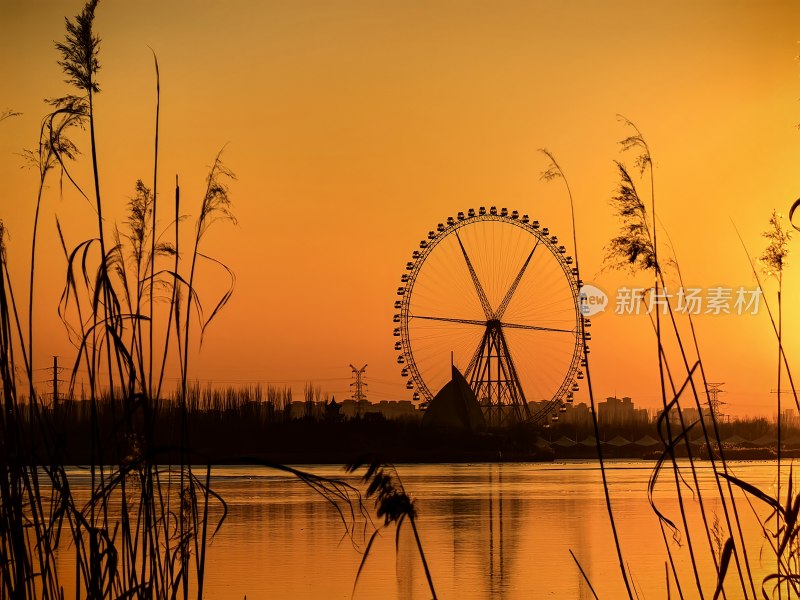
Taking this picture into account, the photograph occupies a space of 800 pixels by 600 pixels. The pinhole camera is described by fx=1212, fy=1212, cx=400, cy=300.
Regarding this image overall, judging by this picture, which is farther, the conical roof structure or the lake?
the conical roof structure

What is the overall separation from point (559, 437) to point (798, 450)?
2746cm

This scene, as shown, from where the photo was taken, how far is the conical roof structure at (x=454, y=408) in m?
82.6

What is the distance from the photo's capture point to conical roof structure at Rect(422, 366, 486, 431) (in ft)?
271

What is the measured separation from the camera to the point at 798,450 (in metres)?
127

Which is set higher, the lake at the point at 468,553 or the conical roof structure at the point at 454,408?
the conical roof structure at the point at 454,408

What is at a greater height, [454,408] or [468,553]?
[454,408]

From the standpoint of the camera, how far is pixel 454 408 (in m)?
84.8

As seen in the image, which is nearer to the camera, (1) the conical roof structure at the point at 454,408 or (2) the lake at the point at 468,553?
(2) the lake at the point at 468,553

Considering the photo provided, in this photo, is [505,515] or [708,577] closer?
[708,577]

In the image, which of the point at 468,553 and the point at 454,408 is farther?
the point at 454,408

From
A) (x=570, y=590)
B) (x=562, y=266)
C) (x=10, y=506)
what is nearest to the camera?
(x=10, y=506)

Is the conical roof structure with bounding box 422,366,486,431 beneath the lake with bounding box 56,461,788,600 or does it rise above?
above

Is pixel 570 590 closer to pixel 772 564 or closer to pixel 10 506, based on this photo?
pixel 772 564

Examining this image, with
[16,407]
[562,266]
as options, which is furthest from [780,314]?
[562,266]
